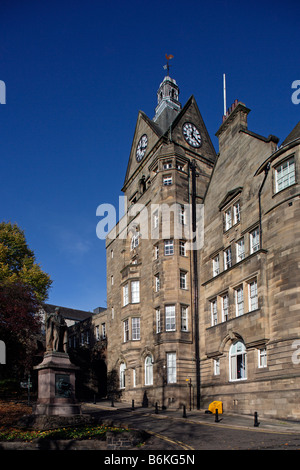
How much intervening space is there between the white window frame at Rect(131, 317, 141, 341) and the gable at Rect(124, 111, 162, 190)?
15.6 meters

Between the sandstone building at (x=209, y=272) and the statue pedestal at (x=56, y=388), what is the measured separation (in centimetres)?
1003

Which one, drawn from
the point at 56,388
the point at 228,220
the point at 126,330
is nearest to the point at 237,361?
the point at 228,220

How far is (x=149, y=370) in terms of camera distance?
31.6 m

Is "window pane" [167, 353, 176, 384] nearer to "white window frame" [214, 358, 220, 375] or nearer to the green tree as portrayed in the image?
"white window frame" [214, 358, 220, 375]

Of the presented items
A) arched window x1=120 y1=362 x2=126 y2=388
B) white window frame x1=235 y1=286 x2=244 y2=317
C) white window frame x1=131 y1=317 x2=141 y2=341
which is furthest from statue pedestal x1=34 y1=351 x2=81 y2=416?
arched window x1=120 y1=362 x2=126 y2=388

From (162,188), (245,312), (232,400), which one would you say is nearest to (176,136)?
(162,188)

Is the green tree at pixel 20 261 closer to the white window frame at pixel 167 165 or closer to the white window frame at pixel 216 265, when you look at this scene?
the white window frame at pixel 167 165

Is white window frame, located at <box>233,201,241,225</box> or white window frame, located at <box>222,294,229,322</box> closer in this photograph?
white window frame, located at <box>222,294,229,322</box>

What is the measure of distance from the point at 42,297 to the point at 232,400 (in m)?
23.1

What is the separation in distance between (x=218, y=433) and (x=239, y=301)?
10.5m

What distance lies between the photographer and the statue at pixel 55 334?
19.6 meters

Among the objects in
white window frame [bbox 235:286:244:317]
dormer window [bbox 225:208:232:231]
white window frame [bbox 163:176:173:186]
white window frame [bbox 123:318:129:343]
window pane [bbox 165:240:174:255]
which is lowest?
white window frame [bbox 123:318:129:343]

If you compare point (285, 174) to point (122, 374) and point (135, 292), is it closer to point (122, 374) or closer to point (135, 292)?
point (135, 292)

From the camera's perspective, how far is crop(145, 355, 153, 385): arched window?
31234 millimetres
